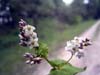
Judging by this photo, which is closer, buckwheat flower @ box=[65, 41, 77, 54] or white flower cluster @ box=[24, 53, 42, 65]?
white flower cluster @ box=[24, 53, 42, 65]

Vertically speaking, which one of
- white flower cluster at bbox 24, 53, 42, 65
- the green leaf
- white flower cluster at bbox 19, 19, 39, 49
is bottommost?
white flower cluster at bbox 24, 53, 42, 65

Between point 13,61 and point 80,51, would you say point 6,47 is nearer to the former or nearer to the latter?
point 13,61

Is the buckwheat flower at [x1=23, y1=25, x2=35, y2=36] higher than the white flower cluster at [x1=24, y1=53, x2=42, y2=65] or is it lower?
higher

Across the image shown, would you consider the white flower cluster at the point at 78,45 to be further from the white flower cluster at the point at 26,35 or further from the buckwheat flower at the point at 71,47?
the white flower cluster at the point at 26,35

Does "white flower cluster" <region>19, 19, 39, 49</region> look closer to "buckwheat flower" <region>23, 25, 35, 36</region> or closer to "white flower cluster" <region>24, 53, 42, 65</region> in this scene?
"buckwheat flower" <region>23, 25, 35, 36</region>

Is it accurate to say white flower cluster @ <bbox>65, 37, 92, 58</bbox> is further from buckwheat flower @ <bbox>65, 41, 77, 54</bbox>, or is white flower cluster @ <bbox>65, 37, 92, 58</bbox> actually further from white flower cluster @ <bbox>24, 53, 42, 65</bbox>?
white flower cluster @ <bbox>24, 53, 42, 65</bbox>

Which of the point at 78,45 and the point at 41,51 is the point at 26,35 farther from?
the point at 78,45

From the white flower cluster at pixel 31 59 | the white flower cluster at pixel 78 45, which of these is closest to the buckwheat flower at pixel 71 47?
the white flower cluster at pixel 78 45

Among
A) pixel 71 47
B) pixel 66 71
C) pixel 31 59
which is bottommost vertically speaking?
pixel 66 71

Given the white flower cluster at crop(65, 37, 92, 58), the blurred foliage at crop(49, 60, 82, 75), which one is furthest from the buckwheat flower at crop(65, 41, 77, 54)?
the blurred foliage at crop(49, 60, 82, 75)

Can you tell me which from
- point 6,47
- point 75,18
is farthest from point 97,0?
point 6,47

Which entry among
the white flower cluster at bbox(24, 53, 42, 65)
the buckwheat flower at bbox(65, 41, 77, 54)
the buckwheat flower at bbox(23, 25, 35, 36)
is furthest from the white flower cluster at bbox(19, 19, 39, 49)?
the buckwheat flower at bbox(65, 41, 77, 54)

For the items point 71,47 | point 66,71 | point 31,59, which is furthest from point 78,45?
point 31,59
